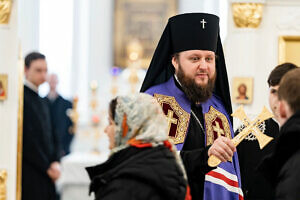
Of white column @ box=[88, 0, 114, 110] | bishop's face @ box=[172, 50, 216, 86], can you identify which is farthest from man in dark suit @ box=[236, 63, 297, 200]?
white column @ box=[88, 0, 114, 110]

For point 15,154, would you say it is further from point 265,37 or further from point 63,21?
point 63,21

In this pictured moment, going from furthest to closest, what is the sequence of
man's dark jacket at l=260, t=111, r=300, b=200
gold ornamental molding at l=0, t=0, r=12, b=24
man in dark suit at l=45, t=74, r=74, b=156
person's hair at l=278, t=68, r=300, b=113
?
man in dark suit at l=45, t=74, r=74, b=156 < gold ornamental molding at l=0, t=0, r=12, b=24 < person's hair at l=278, t=68, r=300, b=113 < man's dark jacket at l=260, t=111, r=300, b=200

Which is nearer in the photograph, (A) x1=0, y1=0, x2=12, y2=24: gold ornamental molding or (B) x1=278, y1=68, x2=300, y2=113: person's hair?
(B) x1=278, y1=68, x2=300, y2=113: person's hair

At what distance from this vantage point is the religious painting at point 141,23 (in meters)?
14.7

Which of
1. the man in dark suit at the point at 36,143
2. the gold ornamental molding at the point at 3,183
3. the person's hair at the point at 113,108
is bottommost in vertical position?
the gold ornamental molding at the point at 3,183

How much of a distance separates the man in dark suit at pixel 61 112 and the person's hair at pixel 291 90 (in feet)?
25.5

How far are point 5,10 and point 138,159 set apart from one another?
5.20 m

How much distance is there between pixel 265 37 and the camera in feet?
26.9

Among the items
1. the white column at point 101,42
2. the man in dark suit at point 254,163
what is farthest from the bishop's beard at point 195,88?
the white column at point 101,42

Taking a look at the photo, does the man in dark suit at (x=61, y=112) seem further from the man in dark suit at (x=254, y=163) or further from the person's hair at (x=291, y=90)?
the person's hair at (x=291, y=90)

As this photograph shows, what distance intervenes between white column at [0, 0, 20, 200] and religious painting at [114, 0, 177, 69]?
663 cm

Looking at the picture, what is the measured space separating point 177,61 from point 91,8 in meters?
9.81

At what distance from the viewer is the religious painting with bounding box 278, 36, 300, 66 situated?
814 centimetres

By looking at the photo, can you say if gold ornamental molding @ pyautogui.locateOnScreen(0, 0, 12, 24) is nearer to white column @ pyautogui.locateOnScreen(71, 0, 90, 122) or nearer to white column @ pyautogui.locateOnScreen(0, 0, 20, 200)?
white column @ pyautogui.locateOnScreen(0, 0, 20, 200)
